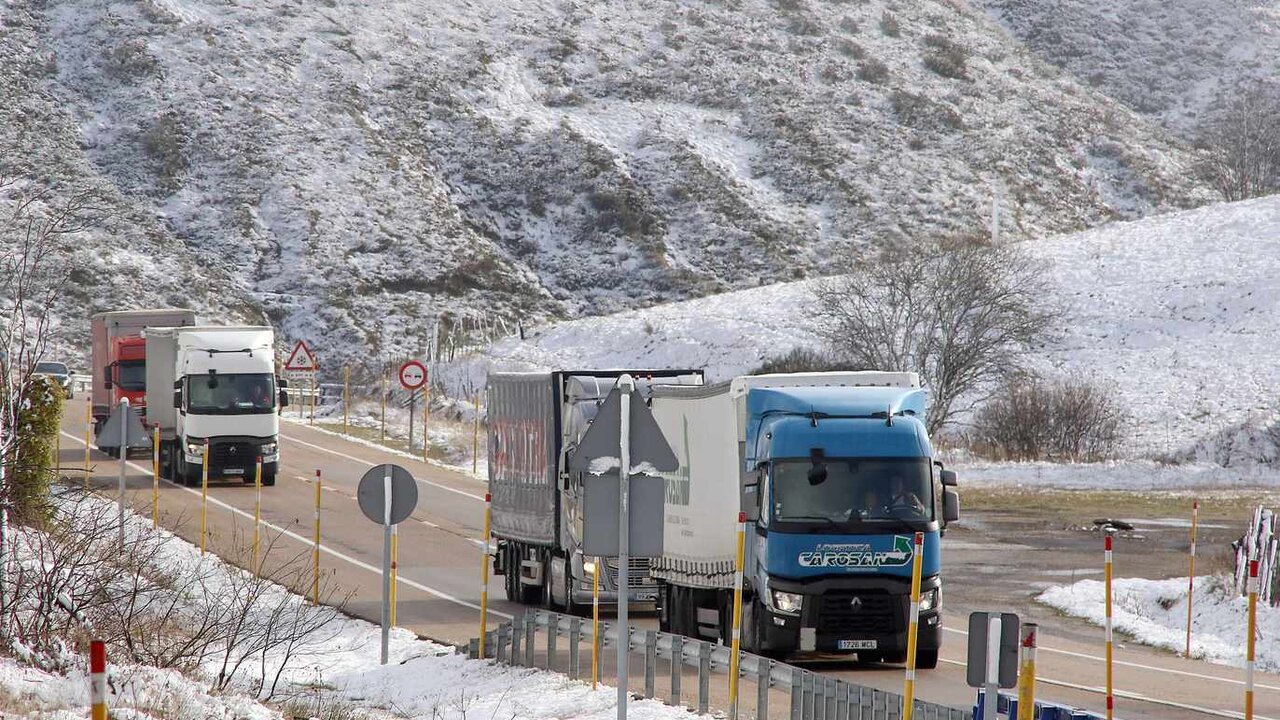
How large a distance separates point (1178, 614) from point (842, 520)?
9280 millimetres

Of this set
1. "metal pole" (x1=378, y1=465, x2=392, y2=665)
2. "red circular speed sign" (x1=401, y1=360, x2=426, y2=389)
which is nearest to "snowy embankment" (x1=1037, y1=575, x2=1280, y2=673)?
"metal pole" (x1=378, y1=465, x2=392, y2=665)

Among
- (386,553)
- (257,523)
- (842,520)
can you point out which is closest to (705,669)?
(842,520)

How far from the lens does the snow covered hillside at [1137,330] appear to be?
5934 centimetres

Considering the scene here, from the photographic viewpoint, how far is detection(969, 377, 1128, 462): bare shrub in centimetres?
5050

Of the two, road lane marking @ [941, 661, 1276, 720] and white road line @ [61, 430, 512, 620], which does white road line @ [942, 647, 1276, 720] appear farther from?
white road line @ [61, 430, 512, 620]

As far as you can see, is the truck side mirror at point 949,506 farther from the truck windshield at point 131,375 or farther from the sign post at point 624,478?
the truck windshield at point 131,375

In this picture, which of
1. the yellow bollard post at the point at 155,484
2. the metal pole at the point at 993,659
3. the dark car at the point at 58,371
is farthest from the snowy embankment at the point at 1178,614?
the dark car at the point at 58,371

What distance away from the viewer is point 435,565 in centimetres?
2856

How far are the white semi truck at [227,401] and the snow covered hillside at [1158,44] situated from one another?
95619 millimetres

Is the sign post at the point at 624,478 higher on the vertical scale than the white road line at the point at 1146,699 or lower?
higher

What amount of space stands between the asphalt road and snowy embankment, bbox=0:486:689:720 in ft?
4.73

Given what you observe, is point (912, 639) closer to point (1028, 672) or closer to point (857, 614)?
point (1028, 672)

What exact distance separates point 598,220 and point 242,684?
251ft

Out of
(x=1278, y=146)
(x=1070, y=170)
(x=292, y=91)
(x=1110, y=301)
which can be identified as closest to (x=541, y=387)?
(x=1110, y=301)
